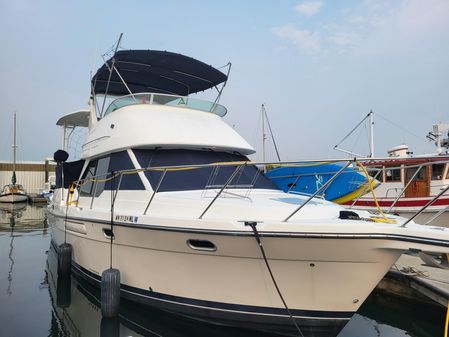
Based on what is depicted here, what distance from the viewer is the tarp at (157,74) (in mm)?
6855

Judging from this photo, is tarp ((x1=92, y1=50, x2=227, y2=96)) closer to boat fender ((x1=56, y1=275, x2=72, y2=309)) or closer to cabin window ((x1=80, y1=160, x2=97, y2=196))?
cabin window ((x1=80, y1=160, x2=97, y2=196))

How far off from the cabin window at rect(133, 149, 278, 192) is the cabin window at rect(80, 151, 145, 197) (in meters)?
0.21

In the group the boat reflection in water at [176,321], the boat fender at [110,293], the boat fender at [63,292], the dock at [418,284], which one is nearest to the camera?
the boat reflection in water at [176,321]

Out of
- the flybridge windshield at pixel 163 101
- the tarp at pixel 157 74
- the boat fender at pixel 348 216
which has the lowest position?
the boat fender at pixel 348 216


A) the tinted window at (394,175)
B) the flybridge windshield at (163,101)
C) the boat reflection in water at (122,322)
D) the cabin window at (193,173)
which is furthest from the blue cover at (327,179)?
the boat reflection in water at (122,322)

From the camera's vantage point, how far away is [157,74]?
759cm

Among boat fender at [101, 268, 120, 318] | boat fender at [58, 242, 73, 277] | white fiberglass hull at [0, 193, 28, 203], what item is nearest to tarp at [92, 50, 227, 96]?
boat fender at [58, 242, 73, 277]

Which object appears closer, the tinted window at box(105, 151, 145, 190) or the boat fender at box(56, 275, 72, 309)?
the tinted window at box(105, 151, 145, 190)

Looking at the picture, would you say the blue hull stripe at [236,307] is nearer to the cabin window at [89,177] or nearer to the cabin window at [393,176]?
the cabin window at [89,177]

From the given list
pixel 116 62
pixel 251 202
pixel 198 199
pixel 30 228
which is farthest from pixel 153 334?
pixel 30 228

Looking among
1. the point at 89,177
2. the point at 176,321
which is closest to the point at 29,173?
the point at 89,177

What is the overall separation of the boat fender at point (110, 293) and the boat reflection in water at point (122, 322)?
0.49 feet

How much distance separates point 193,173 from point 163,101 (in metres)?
2.05

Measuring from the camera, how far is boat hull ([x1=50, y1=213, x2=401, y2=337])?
3404mm
